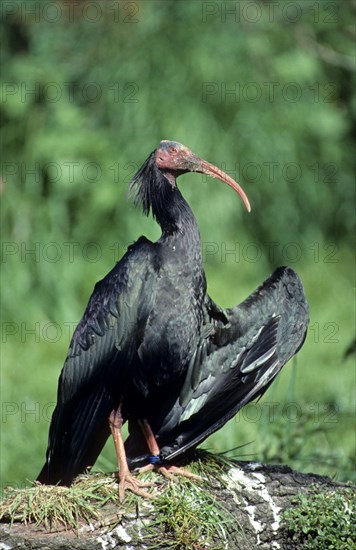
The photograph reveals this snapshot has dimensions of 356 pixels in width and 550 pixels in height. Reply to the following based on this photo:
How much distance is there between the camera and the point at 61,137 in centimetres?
979

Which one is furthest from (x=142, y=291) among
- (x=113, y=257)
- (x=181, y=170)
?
(x=113, y=257)

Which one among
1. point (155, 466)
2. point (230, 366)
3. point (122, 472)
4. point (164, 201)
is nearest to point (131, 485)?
point (122, 472)

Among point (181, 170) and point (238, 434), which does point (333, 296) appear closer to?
point (238, 434)

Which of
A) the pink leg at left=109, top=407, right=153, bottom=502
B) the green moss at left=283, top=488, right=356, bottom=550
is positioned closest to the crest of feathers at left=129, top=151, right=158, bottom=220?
the pink leg at left=109, top=407, right=153, bottom=502

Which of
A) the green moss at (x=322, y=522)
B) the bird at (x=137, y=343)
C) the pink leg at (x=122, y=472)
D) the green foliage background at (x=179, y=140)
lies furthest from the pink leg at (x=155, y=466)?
the green foliage background at (x=179, y=140)

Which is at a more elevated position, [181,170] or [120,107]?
[120,107]

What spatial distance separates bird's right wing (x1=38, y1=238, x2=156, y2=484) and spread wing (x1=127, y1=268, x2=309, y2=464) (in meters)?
0.33

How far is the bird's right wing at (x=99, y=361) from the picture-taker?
198 inches

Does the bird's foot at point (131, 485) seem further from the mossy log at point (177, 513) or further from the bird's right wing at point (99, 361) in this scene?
the bird's right wing at point (99, 361)

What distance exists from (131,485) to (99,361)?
572 millimetres

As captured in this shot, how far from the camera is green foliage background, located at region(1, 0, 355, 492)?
377 inches

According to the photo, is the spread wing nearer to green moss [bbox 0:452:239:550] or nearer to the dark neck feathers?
green moss [bbox 0:452:239:550]

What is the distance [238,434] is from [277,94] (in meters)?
4.11

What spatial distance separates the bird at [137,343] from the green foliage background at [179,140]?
3.73 m
